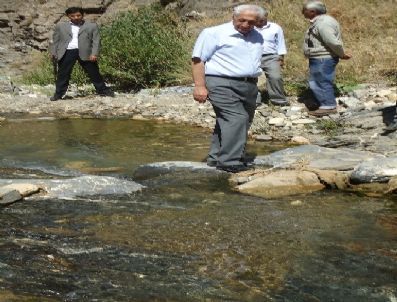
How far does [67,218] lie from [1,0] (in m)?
14.7

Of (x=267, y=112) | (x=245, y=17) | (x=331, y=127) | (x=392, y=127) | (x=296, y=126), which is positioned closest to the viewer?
(x=245, y=17)

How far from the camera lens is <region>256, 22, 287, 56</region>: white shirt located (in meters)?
9.27

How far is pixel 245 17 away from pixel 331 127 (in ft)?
10.5

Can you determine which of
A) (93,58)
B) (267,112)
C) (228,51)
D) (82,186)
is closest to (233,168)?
(228,51)

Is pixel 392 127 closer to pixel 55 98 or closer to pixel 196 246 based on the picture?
pixel 196 246

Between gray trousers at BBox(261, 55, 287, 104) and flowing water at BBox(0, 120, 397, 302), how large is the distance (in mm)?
4022

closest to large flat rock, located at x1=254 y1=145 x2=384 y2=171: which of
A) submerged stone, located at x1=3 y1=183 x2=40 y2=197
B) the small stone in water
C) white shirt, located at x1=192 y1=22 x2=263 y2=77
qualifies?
the small stone in water

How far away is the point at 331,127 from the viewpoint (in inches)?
336

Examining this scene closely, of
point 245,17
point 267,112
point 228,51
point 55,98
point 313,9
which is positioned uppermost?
point 245,17

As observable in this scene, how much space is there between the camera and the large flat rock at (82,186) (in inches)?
203

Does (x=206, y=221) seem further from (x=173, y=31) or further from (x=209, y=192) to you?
(x=173, y=31)

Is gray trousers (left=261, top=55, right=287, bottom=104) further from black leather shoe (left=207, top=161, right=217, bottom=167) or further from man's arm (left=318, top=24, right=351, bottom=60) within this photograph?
black leather shoe (left=207, top=161, right=217, bottom=167)

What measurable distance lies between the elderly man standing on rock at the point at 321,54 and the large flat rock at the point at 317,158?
2910 millimetres

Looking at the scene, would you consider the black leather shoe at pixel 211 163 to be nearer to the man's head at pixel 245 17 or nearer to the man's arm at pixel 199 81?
the man's arm at pixel 199 81
